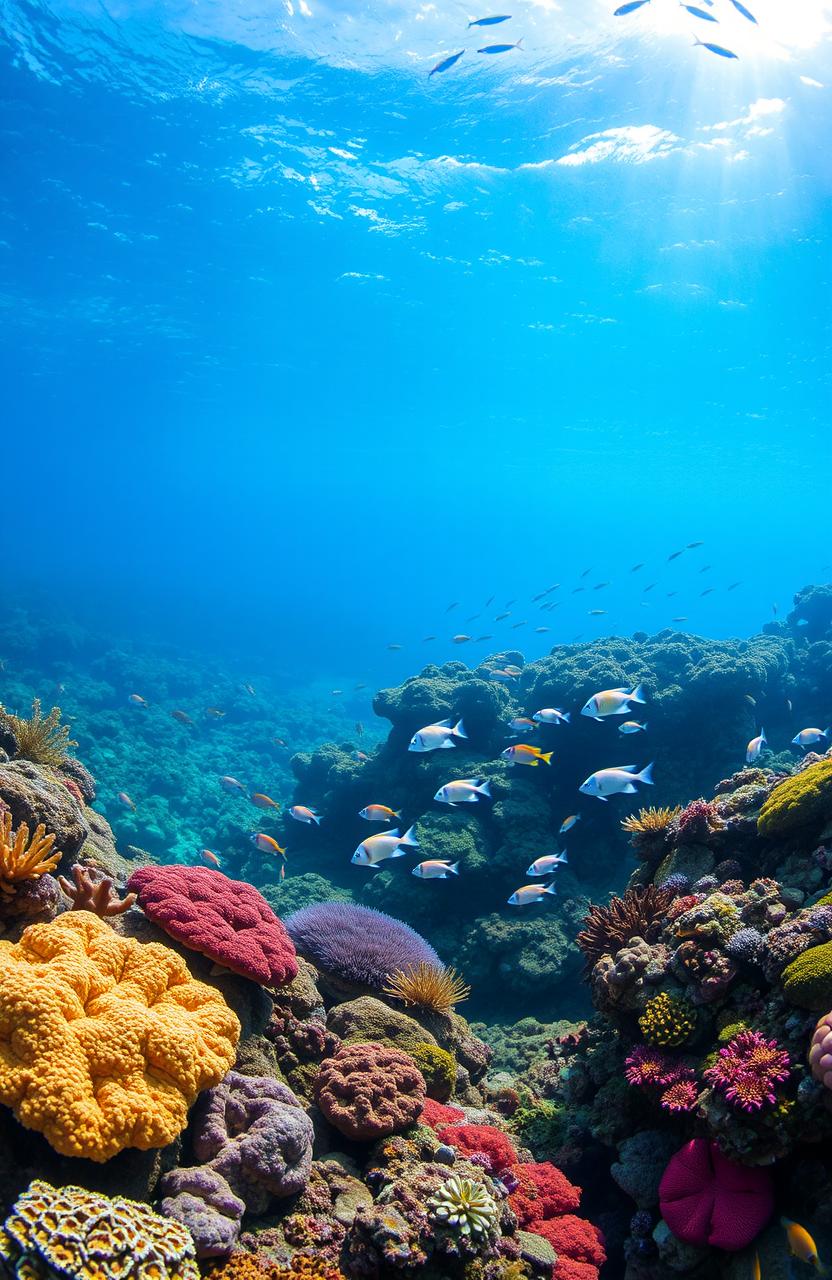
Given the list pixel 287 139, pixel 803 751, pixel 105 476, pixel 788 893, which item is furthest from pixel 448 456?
pixel 105 476

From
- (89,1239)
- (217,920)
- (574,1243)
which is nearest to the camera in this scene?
(89,1239)

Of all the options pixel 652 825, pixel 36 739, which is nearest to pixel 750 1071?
pixel 652 825

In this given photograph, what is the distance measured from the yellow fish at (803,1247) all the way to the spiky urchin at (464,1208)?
63.6 inches

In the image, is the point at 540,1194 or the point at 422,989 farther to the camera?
the point at 422,989

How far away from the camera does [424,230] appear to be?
26.5 meters

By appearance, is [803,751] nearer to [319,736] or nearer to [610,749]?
[610,749]

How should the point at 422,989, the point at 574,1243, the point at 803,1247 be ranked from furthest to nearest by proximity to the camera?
1. the point at 422,989
2. the point at 574,1243
3. the point at 803,1247

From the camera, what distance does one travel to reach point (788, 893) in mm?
5383

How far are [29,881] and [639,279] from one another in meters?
31.5

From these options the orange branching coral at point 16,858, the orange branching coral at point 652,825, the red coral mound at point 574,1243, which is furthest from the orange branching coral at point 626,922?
the orange branching coral at point 16,858

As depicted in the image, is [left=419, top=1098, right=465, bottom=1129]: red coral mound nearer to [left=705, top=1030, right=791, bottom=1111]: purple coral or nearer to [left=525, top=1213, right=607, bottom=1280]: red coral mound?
[left=525, top=1213, right=607, bottom=1280]: red coral mound

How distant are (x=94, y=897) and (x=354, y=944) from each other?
113 inches

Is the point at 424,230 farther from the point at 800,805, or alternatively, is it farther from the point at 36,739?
the point at 800,805

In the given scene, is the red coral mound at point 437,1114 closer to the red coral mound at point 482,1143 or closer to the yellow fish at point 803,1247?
the red coral mound at point 482,1143
